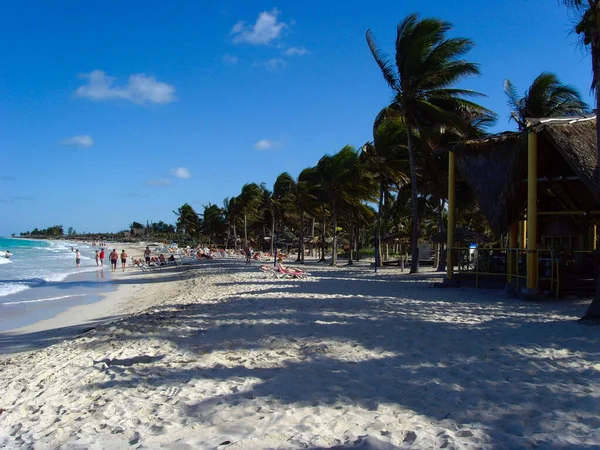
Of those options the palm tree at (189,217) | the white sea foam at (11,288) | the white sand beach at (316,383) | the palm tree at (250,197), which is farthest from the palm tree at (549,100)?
the palm tree at (189,217)

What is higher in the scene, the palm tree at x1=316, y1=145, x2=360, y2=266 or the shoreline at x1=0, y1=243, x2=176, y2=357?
the palm tree at x1=316, y1=145, x2=360, y2=266

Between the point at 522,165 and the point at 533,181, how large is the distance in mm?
1090

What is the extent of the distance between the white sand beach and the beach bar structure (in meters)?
2.33

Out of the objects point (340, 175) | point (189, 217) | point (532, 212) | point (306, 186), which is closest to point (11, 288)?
point (340, 175)

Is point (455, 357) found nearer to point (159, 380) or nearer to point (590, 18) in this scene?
point (159, 380)

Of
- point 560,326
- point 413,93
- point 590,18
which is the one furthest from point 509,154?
point 413,93

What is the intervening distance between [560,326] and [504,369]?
2892mm

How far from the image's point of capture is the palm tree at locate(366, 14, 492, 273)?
53.1ft

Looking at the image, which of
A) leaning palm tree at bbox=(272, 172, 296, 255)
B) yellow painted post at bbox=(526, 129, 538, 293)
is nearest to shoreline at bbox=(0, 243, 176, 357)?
yellow painted post at bbox=(526, 129, 538, 293)

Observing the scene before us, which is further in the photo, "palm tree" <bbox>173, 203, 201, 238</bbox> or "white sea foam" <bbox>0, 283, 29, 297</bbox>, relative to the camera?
"palm tree" <bbox>173, 203, 201, 238</bbox>

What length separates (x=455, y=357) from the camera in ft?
17.6

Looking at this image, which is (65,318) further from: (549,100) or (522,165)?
(549,100)

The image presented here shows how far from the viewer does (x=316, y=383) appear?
456 cm

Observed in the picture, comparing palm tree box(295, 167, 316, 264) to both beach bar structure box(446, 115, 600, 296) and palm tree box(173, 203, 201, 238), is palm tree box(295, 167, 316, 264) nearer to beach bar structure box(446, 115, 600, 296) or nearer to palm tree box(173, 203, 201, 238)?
beach bar structure box(446, 115, 600, 296)
